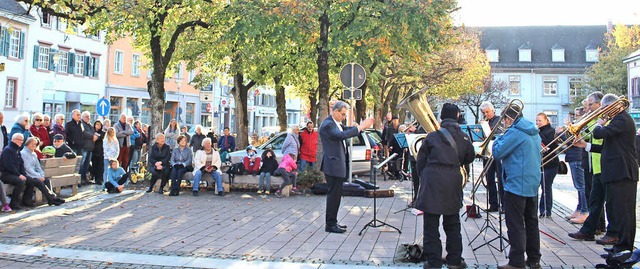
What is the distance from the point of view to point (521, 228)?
669cm

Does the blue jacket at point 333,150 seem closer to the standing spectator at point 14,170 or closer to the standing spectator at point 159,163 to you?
the standing spectator at point 14,170

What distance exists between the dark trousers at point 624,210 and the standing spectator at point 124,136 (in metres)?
12.4

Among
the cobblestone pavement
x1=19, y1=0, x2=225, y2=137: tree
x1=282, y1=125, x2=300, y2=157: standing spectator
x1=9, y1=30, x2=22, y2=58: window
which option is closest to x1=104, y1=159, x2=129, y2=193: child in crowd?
the cobblestone pavement

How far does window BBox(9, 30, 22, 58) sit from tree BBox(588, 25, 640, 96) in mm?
44922

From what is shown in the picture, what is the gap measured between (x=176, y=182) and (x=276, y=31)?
4.43 m

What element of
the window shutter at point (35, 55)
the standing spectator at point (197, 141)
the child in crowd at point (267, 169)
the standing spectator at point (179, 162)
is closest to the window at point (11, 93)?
the window shutter at point (35, 55)

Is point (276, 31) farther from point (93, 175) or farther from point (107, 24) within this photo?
point (93, 175)

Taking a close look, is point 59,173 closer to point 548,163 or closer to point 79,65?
point 548,163

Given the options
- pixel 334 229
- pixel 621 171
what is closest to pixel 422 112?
pixel 334 229

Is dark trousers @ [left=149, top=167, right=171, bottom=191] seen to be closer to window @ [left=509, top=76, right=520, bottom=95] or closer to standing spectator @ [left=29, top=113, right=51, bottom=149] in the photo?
standing spectator @ [left=29, top=113, right=51, bottom=149]

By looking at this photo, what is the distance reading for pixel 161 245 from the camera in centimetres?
796

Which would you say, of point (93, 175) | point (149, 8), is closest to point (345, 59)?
point (149, 8)

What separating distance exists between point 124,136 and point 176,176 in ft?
11.1

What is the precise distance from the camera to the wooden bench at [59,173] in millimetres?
12117
